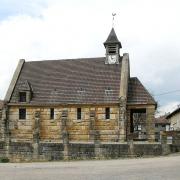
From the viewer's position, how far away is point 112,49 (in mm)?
51438

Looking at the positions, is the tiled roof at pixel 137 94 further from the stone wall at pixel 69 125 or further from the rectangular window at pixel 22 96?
the rectangular window at pixel 22 96

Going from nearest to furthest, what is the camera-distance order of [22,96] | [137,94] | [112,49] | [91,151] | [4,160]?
[4,160] < [91,151] < [137,94] < [22,96] < [112,49]

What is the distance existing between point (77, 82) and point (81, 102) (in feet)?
10.2

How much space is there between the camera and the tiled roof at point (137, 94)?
4585 cm

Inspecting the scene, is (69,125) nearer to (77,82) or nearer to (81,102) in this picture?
(81,102)

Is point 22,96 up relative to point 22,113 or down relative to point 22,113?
up

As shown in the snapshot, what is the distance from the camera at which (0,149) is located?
36.3m

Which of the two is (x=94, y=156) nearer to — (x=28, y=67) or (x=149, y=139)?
(x=149, y=139)

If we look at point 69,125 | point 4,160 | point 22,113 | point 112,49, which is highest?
point 112,49

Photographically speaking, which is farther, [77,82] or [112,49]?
[112,49]

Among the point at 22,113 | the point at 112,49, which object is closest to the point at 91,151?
the point at 22,113

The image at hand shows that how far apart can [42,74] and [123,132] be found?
40.2 feet

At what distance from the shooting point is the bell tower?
50562 millimetres

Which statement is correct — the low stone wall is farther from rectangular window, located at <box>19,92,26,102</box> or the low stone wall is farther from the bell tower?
the bell tower
